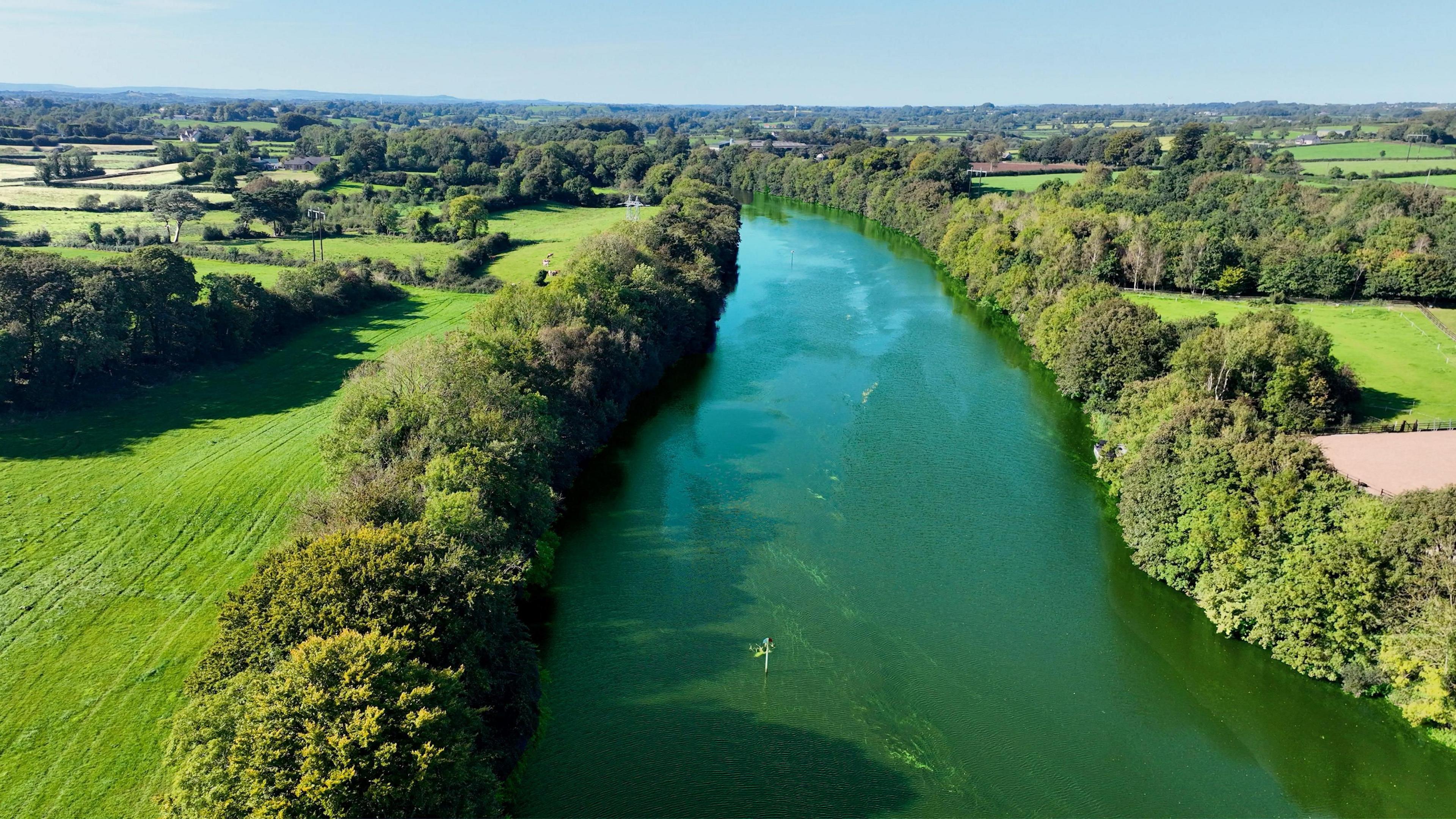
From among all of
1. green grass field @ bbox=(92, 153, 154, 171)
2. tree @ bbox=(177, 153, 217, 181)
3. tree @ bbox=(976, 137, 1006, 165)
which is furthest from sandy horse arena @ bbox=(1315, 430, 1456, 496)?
green grass field @ bbox=(92, 153, 154, 171)

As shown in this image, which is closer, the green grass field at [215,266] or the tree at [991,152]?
the green grass field at [215,266]

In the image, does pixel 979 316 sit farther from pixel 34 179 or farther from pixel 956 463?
pixel 34 179

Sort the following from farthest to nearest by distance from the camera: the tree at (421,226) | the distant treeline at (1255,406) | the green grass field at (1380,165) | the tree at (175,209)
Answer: the green grass field at (1380,165)
the tree at (421,226)
the tree at (175,209)
the distant treeline at (1255,406)

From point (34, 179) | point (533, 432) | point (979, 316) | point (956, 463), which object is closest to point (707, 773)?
point (533, 432)

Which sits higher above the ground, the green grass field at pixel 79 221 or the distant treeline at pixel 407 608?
the green grass field at pixel 79 221

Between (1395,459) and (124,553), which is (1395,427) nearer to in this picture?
(1395,459)

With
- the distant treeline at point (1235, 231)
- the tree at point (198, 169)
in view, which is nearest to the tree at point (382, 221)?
the tree at point (198, 169)

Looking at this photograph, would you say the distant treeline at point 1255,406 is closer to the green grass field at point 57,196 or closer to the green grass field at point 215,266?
the green grass field at point 215,266
